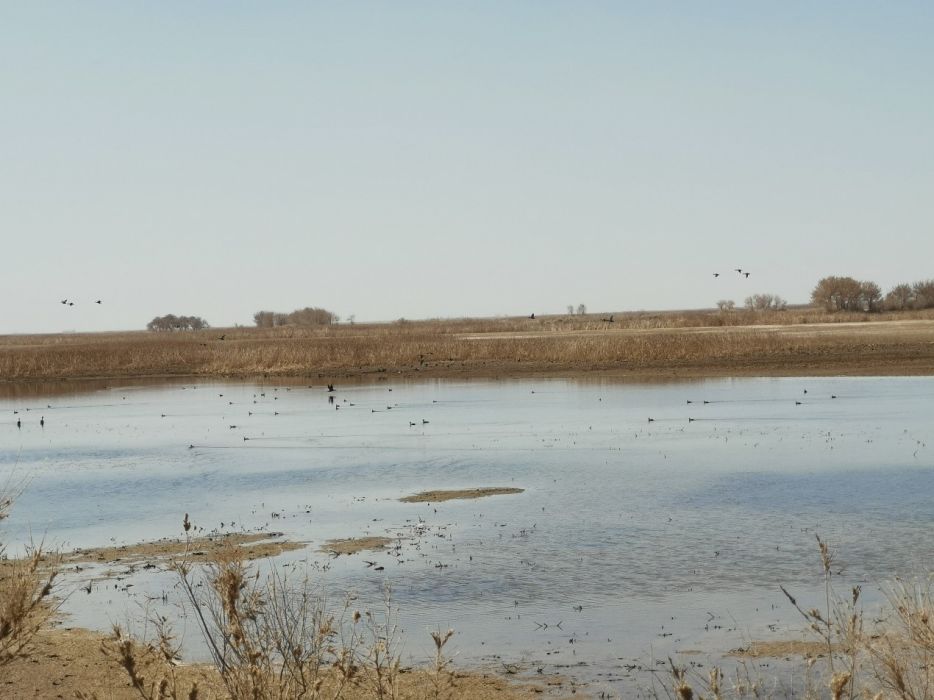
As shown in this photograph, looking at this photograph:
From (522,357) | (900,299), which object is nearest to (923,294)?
(900,299)

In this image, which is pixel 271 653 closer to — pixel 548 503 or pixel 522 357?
pixel 548 503

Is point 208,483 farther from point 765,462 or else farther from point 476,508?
point 765,462

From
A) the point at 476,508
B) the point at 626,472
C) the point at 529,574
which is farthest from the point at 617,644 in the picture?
the point at 626,472

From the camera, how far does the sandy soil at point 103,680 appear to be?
902cm

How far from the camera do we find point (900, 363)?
46938mm

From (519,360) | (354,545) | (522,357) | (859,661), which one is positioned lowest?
(859,661)

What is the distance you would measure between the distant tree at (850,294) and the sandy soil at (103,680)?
108m

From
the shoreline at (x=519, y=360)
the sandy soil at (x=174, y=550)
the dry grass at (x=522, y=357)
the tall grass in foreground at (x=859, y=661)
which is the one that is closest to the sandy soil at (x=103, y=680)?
the tall grass in foreground at (x=859, y=661)

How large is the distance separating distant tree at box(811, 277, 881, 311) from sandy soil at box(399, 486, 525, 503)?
3857 inches

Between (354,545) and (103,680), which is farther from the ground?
(354,545)

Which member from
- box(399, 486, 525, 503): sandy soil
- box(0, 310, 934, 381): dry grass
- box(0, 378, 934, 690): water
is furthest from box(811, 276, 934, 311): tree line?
box(399, 486, 525, 503): sandy soil

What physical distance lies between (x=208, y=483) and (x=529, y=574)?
34.3ft

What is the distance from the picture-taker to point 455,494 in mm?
19078

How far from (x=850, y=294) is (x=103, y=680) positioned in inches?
4294
